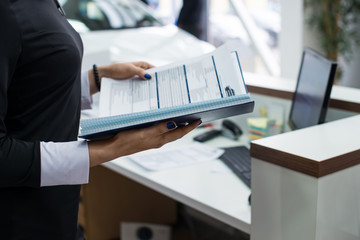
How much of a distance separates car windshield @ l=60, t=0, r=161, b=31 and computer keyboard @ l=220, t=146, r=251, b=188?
2.34m

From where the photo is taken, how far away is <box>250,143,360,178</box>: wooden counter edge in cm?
105

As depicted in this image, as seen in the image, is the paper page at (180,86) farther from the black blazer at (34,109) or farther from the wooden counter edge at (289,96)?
the wooden counter edge at (289,96)

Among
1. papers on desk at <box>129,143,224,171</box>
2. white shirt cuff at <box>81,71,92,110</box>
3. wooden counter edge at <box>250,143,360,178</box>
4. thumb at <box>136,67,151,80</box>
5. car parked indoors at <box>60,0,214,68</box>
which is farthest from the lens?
car parked indoors at <box>60,0,214,68</box>

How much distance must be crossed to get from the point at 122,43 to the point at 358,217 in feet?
8.62

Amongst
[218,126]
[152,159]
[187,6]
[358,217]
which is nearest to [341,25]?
[187,6]

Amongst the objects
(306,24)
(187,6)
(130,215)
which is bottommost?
(130,215)

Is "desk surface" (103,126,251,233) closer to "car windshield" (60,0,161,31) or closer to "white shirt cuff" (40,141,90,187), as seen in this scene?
"white shirt cuff" (40,141,90,187)

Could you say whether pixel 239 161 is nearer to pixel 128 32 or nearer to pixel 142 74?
pixel 142 74

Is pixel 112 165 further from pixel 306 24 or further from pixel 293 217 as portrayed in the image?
pixel 306 24

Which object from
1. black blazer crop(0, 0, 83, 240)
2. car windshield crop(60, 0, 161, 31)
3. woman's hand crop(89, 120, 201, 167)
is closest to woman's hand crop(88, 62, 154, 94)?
black blazer crop(0, 0, 83, 240)

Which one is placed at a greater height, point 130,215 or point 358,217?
point 358,217

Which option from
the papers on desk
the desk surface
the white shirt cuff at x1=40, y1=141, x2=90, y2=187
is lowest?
the papers on desk

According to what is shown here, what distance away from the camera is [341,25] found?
17.9 ft

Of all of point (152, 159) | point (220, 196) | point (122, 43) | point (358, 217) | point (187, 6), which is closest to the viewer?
point (358, 217)
